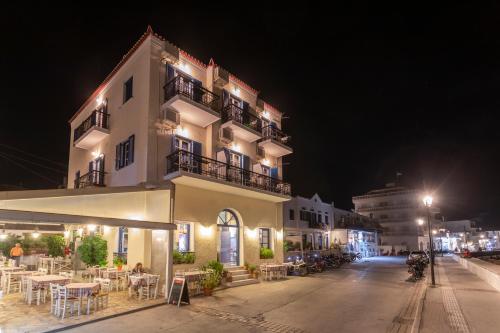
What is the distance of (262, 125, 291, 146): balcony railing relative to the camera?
22856mm

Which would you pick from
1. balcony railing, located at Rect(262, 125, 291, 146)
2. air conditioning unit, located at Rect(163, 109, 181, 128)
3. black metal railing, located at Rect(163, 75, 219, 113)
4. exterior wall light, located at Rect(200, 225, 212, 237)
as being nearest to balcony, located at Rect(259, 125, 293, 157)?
balcony railing, located at Rect(262, 125, 291, 146)

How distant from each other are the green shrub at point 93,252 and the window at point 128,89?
748cm

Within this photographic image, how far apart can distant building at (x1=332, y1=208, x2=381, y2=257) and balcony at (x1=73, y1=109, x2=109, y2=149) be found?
29431mm

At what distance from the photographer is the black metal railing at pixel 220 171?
15719mm

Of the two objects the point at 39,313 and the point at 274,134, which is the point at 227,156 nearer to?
the point at 274,134

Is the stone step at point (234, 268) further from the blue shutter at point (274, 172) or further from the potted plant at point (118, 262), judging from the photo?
the blue shutter at point (274, 172)

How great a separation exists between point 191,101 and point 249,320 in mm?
9951

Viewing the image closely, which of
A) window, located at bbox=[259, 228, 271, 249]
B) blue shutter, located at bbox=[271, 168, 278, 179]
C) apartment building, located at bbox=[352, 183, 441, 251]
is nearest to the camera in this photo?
window, located at bbox=[259, 228, 271, 249]

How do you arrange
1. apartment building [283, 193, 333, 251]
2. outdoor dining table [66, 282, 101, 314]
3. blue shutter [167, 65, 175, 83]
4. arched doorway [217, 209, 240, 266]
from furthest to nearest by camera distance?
1. apartment building [283, 193, 333, 251]
2. arched doorway [217, 209, 240, 266]
3. blue shutter [167, 65, 175, 83]
4. outdoor dining table [66, 282, 101, 314]

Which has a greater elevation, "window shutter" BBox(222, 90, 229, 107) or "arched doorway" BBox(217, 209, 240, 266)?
"window shutter" BBox(222, 90, 229, 107)

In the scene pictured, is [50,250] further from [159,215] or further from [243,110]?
[243,110]

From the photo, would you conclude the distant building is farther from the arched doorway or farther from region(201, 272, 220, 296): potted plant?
region(201, 272, 220, 296): potted plant

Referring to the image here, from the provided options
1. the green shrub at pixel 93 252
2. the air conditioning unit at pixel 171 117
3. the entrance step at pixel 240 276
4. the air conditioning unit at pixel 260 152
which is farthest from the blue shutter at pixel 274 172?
the green shrub at pixel 93 252

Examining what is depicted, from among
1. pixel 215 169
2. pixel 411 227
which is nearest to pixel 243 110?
pixel 215 169
